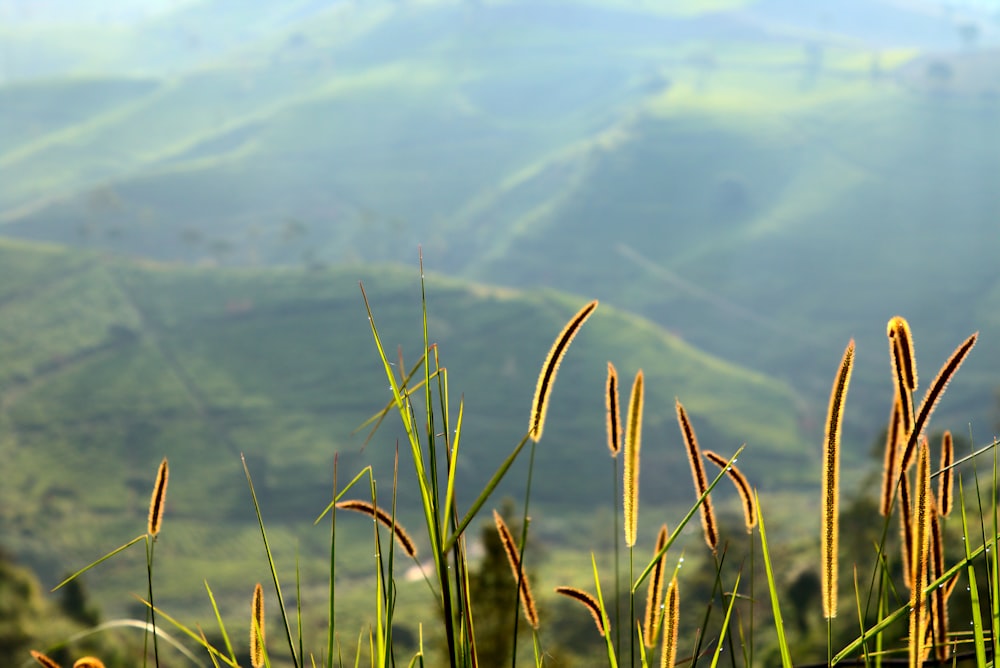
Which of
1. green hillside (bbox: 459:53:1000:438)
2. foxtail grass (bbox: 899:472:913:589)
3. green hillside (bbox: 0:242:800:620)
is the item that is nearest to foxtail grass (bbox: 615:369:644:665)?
foxtail grass (bbox: 899:472:913:589)

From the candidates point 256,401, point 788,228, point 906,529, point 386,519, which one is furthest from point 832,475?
point 788,228

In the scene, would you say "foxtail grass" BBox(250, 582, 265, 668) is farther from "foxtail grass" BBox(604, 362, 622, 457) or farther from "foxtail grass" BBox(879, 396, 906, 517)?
"foxtail grass" BBox(879, 396, 906, 517)

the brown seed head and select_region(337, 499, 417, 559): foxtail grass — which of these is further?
the brown seed head

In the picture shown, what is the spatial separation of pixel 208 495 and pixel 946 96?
513 ft

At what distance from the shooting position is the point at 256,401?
103 m

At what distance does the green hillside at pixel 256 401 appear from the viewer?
3388 inches

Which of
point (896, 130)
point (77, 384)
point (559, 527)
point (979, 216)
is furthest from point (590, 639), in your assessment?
point (896, 130)

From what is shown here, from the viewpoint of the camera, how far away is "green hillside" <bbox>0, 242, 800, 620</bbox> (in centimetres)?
8606

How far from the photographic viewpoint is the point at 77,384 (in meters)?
99.0

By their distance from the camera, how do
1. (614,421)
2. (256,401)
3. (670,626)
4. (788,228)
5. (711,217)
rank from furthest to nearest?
(711,217)
(788,228)
(256,401)
(614,421)
(670,626)

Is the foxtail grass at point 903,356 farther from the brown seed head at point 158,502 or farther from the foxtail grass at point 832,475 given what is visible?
the brown seed head at point 158,502

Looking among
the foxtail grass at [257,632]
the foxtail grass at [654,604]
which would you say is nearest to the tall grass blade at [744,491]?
the foxtail grass at [654,604]

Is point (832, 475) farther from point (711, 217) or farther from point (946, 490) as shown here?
point (711, 217)

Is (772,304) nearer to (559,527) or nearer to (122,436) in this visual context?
(559,527)
